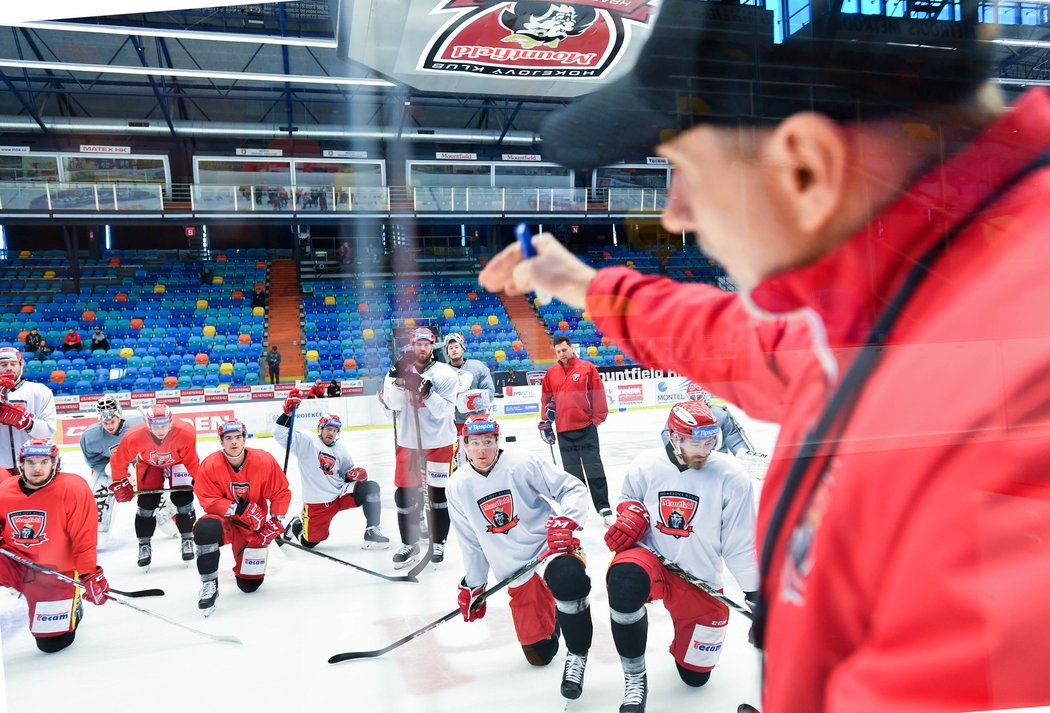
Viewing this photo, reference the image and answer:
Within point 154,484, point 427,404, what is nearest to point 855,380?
point 427,404

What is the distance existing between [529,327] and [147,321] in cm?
90

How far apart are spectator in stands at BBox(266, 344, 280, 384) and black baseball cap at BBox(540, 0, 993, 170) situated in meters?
0.88

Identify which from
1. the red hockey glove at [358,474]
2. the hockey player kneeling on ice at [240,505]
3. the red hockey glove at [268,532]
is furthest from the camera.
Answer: the red hockey glove at [268,532]

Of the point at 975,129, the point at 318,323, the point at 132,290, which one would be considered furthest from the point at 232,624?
the point at 975,129

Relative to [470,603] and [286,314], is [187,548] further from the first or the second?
[286,314]

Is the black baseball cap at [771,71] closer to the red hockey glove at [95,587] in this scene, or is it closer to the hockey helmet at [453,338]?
the hockey helmet at [453,338]

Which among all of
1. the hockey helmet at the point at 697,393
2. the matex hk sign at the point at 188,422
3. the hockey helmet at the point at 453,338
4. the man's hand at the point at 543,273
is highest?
the man's hand at the point at 543,273

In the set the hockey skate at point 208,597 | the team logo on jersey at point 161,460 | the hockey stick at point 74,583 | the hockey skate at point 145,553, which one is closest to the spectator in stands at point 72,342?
the hockey stick at point 74,583

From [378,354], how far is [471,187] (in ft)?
0.94

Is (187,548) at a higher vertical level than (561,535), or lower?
lower

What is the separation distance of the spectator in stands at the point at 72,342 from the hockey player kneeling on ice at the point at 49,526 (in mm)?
909

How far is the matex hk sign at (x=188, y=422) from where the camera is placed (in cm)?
173

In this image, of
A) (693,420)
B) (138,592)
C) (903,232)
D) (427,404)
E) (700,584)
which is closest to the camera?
(903,232)

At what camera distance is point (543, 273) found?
0.80 m
